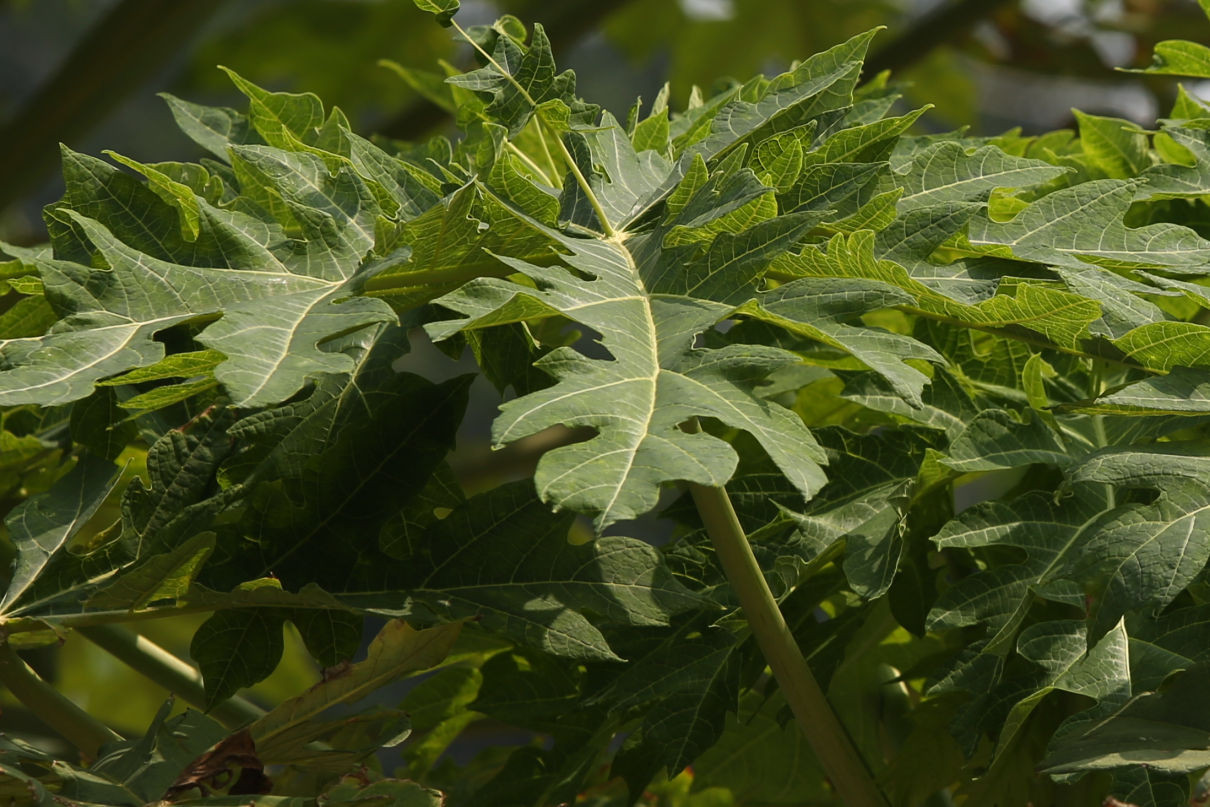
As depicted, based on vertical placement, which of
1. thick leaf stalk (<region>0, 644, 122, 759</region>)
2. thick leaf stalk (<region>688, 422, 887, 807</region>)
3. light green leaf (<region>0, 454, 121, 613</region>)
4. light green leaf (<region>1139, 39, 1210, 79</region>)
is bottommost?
thick leaf stalk (<region>688, 422, 887, 807</region>)

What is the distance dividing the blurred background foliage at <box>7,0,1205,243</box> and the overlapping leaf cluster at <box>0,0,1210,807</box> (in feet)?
2.58

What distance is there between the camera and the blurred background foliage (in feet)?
3.89

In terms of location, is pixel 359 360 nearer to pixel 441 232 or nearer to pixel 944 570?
pixel 441 232

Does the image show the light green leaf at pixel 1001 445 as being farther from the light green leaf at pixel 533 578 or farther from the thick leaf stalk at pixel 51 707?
the thick leaf stalk at pixel 51 707

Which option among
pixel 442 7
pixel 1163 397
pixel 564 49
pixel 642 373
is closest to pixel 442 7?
pixel 442 7

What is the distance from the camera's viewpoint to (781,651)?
0.38 metres

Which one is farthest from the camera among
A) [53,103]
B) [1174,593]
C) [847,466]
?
[53,103]

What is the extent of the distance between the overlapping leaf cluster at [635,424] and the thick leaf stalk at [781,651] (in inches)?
0.6

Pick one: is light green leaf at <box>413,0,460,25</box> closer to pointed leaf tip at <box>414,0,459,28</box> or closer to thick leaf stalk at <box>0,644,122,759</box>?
pointed leaf tip at <box>414,0,459,28</box>

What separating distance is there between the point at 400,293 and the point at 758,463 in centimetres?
16

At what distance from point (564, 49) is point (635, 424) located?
1123mm

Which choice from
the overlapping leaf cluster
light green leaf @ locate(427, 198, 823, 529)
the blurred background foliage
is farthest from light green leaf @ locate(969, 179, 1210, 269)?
the blurred background foliage

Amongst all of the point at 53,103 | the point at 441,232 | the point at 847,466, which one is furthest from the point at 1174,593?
the point at 53,103

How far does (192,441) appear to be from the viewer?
1.39ft
